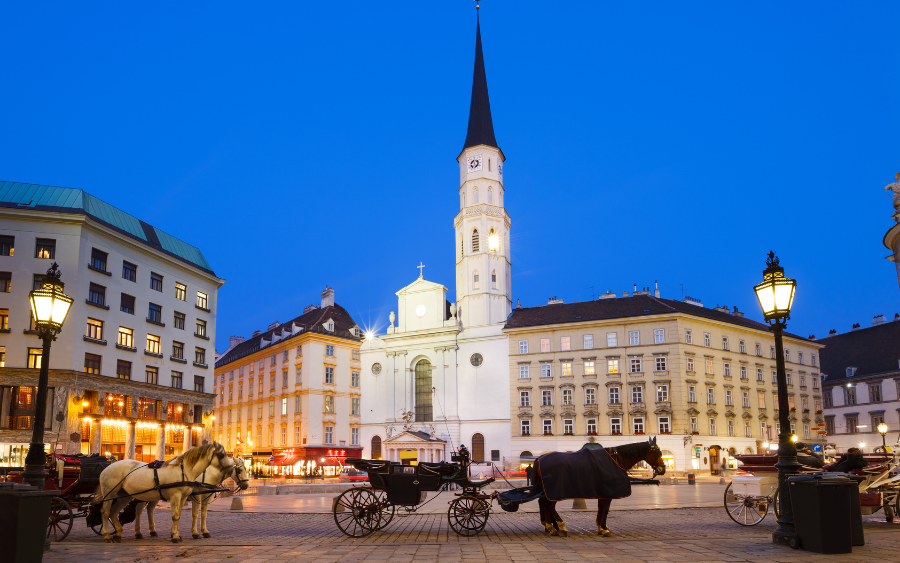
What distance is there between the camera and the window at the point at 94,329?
38.3 metres

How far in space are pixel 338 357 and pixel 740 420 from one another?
122 ft

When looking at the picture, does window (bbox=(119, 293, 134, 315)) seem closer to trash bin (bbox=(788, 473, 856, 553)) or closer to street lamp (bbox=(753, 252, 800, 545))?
street lamp (bbox=(753, 252, 800, 545))

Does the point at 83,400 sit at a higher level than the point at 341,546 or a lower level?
higher

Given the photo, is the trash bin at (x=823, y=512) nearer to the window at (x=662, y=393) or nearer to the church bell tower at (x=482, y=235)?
the window at (x=662, y=393)

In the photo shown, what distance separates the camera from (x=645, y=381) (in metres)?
60.9

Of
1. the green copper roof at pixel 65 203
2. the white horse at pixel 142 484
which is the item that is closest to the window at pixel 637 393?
the green copper roof at pixel 65 203

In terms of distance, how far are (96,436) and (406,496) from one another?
2894cm

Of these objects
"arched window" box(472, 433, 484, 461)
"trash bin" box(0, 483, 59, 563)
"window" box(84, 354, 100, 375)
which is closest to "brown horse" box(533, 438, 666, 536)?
"trash bin" box(0, 483, 59, 563)

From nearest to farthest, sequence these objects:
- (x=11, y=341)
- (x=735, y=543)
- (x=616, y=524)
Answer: (x=735, y=543)
(x=616, y=524)
(x=11, y=341)

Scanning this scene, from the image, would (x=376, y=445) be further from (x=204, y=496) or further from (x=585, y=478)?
(x=585, y=478)

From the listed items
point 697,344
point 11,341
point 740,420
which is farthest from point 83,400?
point 740,420

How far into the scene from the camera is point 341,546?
12.6 meters

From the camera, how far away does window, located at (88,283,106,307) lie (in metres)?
38.8

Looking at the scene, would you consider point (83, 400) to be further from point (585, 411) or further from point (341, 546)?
point (585, 411)
